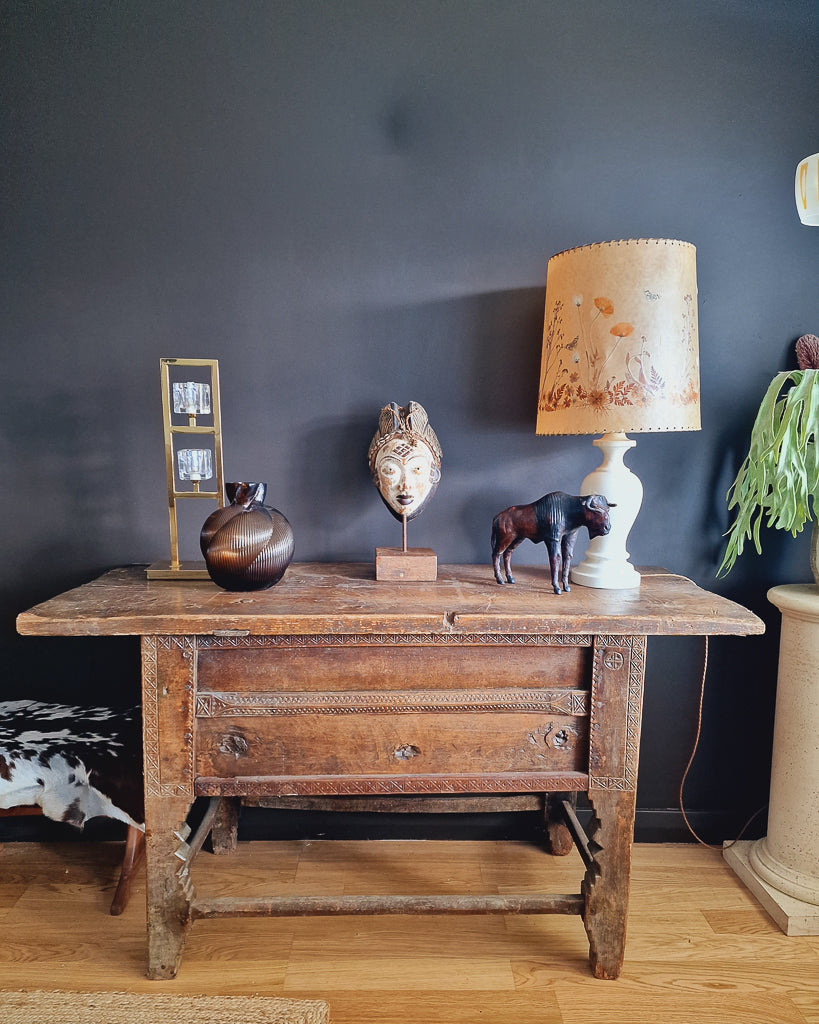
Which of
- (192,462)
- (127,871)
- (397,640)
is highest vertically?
(192,462)

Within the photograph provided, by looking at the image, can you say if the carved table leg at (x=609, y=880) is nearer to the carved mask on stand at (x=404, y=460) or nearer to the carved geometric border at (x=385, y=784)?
the carved geometric border at (x=385, y=784)

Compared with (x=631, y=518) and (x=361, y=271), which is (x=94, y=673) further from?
(x=631, y=518)

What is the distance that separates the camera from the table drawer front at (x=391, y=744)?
1.30 meters

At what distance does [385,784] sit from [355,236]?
1.44 metres

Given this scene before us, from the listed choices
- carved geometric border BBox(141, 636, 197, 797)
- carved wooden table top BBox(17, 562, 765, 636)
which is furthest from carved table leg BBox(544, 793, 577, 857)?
carved geometric border BBox(141, 636, 197, 797)

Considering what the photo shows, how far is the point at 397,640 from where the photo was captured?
1.29 meters

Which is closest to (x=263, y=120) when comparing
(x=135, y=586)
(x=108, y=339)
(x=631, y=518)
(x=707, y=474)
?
(x=108, y=339)

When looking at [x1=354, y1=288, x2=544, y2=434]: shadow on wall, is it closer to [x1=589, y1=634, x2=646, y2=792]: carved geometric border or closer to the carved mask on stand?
the carved mask on stand

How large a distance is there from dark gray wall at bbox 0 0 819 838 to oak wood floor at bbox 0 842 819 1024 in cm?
57

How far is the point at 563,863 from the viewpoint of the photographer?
1.78 metres

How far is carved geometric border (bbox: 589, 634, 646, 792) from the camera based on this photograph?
4.22 feet

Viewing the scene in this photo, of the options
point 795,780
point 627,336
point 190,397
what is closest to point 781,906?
point 795,780

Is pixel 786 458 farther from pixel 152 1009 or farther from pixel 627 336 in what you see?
pixel 152 1009

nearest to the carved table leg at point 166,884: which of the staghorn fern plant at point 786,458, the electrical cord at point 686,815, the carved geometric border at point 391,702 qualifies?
the carved geometric border at point 391,702
